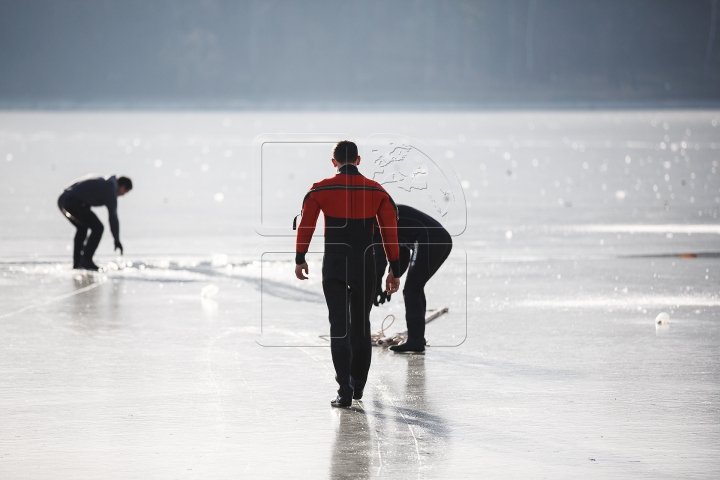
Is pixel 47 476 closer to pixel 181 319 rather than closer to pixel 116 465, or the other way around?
pixel 116 465

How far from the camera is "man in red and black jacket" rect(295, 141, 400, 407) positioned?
691cm

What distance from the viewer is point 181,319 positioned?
10.2 m

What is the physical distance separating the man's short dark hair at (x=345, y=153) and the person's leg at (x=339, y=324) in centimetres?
67

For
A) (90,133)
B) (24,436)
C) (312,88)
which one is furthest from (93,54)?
(24,436)

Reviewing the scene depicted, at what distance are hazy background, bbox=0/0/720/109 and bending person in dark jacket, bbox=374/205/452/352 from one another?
11996cm

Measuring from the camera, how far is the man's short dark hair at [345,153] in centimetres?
697

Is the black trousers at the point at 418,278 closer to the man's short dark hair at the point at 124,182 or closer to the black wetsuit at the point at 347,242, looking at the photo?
the black wetsuit at the point at 347,242

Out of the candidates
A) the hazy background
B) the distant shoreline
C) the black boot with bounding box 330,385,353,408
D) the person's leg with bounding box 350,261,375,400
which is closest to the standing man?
the person's leg with bounding box 350,261,375,400

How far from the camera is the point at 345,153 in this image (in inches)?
275

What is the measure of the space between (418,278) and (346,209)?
2.02 m

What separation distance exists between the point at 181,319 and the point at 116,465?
14.7 ft

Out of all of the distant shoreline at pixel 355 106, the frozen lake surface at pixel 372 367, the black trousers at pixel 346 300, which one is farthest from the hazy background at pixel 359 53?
the black trousers at pixel 346 300
